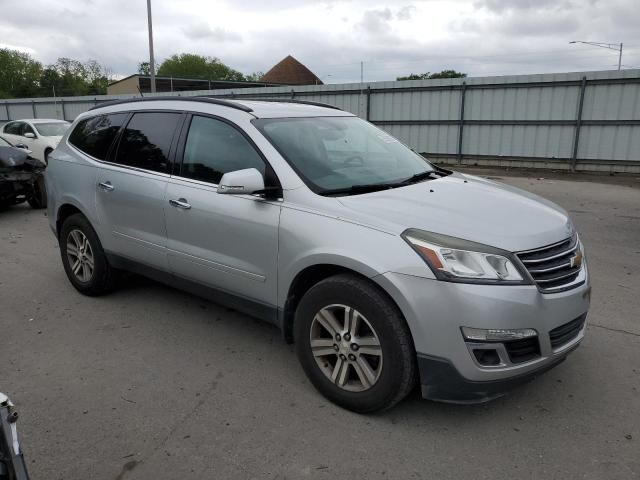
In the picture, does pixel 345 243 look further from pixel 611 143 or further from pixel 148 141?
pixel 611 143

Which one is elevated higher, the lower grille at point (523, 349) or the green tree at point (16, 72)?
the green tree at point (16, 72)

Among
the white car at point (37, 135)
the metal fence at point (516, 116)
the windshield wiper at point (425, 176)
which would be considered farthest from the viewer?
the white car at point (37, 135)

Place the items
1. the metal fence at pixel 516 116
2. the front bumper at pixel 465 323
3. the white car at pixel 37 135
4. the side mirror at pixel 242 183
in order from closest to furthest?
the front bumper at pixel 465 323 < the side mirror at pixel 242 183 < the metal fence at pixel 516 116 < the white car at pixel 37 135

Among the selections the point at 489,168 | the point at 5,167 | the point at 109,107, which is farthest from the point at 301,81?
the point at 109,107

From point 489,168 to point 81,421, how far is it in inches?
571

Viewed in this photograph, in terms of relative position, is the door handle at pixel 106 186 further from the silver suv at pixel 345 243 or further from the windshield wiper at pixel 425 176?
the windshield wiper at pixel 425 176

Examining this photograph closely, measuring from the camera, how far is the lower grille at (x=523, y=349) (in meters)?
2.65

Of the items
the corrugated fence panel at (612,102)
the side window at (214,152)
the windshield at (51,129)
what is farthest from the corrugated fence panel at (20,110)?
the side window at (214,152)

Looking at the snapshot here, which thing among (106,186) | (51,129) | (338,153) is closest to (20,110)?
Result: (51,129)

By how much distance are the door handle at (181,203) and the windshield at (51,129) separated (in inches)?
522

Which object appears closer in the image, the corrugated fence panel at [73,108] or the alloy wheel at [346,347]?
the alloy wheel at [346,347]

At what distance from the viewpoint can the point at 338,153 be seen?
3756 mm

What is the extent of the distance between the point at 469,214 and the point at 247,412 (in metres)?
1.71

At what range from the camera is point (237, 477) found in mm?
2564
